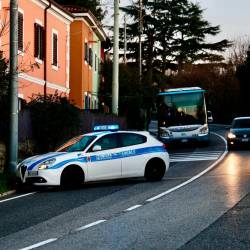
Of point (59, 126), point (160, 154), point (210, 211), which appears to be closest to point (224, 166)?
point (160, 154)

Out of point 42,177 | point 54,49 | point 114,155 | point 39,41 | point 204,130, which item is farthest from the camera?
point 204,130

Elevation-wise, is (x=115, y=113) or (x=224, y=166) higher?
(x=115, y=113)

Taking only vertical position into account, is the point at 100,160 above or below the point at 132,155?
below

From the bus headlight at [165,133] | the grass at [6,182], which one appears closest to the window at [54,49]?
the bus headlight at [165,133]

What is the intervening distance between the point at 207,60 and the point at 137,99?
82.2 feet

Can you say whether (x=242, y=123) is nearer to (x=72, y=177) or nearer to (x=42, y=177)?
(x=72, y=177)

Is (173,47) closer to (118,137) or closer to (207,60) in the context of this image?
(207,60)

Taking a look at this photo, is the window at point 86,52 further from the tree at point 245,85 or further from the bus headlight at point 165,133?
the tree at point 245,85

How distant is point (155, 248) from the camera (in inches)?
344

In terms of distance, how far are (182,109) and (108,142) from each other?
650 inches

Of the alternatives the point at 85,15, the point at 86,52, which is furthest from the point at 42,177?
the point at 86,52

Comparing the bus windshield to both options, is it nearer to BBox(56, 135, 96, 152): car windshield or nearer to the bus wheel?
BBox(56, 135, 96, 152): car windshield

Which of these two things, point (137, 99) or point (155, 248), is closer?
point (155, 248)

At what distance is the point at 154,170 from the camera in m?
18.5
